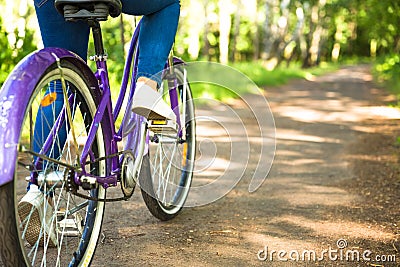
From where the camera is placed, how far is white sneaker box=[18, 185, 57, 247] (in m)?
2.35

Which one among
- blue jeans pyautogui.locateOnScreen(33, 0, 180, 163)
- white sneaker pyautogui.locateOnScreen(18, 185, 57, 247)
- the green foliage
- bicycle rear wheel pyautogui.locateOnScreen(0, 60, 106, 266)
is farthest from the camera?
the green foliage

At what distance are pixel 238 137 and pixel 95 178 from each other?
4542 mm

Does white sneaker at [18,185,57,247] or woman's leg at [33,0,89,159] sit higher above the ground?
woman's leg at [33,0,89,159]

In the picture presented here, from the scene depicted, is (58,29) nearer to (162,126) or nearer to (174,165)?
(162,126)

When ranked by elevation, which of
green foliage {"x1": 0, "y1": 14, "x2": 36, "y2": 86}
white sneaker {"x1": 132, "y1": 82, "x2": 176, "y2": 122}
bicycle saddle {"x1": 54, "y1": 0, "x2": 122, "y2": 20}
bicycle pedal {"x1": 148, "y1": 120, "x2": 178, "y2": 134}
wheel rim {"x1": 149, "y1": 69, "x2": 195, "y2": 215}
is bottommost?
wheel rim {"x1": 149, "y1": 69, "x2": 195, "y2": 215}

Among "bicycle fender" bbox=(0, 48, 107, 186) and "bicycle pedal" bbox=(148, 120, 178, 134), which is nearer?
"bicycle fender" bbox=(0, 48, 107, 186)

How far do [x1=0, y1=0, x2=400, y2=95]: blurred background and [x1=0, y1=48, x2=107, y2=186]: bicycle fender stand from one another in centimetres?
342

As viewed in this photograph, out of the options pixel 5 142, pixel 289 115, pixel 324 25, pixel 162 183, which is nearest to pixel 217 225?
pixel 162 183

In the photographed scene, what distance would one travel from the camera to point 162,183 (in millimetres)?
3652

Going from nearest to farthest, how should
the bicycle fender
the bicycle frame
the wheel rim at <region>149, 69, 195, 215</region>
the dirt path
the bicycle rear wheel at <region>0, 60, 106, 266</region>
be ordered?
the bicycle fender
the bicycle rear wheel at <region>0, 60, 106, 266</region>
the bicycle frame
the dirt path
the wheel rim at <region>149, 69, 195, 215</region>

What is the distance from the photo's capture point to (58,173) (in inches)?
88.6

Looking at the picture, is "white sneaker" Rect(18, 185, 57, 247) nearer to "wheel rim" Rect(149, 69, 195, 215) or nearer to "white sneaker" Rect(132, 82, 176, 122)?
"white sneaker" Rect(132, 82, 176, 122)

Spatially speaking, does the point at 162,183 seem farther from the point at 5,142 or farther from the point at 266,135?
the point at 266,135

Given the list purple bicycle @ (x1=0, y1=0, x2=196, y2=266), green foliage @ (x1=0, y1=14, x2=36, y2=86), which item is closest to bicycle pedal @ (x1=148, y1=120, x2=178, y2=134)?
purple bicycle @ (x1=0, y1=0, x2=196, y2=266)
